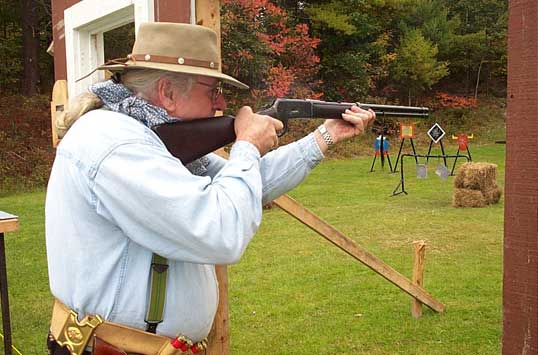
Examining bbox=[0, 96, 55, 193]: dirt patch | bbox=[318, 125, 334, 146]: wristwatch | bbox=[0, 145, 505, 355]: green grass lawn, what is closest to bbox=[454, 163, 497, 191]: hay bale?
bbox=[0, 145, 505, 355]: green grass lawn

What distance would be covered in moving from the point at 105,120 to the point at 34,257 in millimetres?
6911

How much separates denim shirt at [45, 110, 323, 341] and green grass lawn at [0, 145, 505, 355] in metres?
3.11

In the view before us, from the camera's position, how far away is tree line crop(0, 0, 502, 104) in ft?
64.9

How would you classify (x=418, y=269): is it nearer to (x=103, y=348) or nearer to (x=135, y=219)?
(x=103, y=348)

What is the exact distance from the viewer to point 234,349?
4.91m

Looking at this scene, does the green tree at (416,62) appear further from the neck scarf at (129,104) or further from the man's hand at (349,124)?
the neck scarf at (129,104)

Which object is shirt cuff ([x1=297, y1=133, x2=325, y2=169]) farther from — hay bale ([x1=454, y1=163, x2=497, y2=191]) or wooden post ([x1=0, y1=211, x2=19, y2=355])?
hay bale ([x1=454, y1=163, x2=497, y2=191])

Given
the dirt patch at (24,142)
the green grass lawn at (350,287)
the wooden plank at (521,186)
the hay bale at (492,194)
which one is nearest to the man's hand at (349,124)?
the wooden plank at (521,186)

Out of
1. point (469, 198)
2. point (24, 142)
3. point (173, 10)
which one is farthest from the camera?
point (24, 142)

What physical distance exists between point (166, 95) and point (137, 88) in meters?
0.10

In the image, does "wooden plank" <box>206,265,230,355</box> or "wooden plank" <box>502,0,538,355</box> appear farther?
"wooden plank" <box>206,265,230,355</box>

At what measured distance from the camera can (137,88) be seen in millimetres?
1990

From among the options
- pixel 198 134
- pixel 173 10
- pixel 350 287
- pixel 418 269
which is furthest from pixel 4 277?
pixel 350 287

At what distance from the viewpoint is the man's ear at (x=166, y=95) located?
1.97 m
